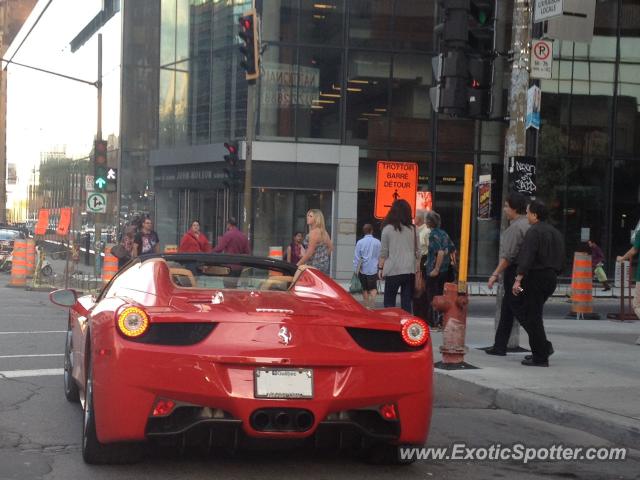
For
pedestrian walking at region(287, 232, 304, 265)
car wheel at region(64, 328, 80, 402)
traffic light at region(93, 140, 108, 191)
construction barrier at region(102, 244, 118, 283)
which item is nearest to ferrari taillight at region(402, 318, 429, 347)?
car wheel at region(64, 328, 80, 402)

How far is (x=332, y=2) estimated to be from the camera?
111ft

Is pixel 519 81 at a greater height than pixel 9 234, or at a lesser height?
greater

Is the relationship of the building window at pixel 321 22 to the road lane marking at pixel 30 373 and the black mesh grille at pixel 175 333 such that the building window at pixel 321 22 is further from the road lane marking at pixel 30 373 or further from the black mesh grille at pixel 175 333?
the black mesh grille at pixel 175 333

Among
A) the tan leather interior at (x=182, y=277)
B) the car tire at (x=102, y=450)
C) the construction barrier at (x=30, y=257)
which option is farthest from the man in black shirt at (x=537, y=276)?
the construction barrier at (x=30, y=257)

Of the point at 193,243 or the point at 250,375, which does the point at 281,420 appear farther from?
the point at 193,243

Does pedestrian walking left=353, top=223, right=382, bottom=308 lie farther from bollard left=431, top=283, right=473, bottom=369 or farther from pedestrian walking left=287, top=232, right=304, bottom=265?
bollard left=431, top=283, right=473, bottom=369

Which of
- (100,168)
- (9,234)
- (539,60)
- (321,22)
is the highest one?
(321,22)

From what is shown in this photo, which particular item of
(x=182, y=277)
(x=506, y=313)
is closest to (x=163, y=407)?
(x=182, y=277)

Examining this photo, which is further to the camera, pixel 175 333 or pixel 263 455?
pixel 263 455

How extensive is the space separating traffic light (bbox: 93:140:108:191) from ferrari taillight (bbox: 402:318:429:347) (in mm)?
24251

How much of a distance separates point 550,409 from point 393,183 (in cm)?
1069

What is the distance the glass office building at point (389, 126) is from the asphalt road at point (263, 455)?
24.3m

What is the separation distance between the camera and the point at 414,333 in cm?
570

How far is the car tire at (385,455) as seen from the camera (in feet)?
19.5
